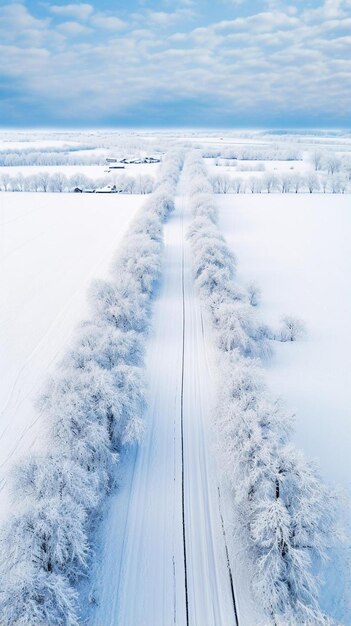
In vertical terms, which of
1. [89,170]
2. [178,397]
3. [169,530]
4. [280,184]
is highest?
[89,170]

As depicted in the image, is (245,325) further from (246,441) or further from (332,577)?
(332,577)

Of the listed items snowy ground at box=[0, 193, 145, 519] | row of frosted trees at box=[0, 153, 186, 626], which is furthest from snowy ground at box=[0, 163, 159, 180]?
row of frosted trees at box=[0, 153, 186, 626]

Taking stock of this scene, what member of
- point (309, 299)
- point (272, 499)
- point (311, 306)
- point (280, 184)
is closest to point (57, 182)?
point (280, 184)

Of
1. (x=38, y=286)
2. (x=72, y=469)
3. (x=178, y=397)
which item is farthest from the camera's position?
(x=38, y=286)

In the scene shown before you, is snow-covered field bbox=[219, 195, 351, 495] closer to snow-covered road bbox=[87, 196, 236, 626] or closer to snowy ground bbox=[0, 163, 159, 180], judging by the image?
snow-covered road bbox=[87, 196, 236, 626]

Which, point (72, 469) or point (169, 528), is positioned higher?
point (72, 469)

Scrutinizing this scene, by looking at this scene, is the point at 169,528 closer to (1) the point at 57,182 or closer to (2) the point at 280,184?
(2) the point at 280,184
